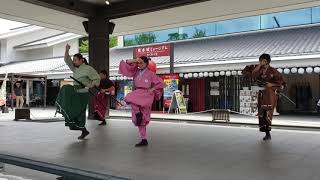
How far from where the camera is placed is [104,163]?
183 inches

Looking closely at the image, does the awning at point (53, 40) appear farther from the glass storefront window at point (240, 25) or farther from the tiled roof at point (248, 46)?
the glass storefront window at point (240, 25)

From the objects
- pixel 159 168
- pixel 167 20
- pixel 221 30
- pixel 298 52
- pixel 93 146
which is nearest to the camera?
pixel 159 168

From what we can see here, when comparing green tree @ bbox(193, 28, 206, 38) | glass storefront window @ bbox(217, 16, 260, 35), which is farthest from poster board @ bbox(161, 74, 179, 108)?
green tree @ bbox(193, 28, 206, 38)

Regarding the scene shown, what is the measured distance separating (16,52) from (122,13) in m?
23.6

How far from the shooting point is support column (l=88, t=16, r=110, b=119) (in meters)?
11.7

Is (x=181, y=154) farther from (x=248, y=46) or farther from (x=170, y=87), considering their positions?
(x=248, y=46)

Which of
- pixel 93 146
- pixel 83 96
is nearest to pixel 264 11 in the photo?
pixel 83 96

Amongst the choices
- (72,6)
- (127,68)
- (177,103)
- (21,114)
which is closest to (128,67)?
(127,68)

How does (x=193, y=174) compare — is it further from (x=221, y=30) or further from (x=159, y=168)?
(x=221, y=30)

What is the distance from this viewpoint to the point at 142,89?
20.4ft

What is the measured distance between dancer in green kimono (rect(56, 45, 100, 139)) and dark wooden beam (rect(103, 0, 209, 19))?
375 cm

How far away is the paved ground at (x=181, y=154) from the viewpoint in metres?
4.16

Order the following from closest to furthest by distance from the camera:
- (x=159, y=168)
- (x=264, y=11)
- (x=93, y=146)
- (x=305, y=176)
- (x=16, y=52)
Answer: (x=305, y=176) < (x=159, y=168) < (x=93, y=146) < (x=264, y=11) < (x=16, y=52)

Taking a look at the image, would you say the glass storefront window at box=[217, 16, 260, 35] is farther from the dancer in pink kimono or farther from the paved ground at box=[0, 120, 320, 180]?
the dancer in pink kimono
